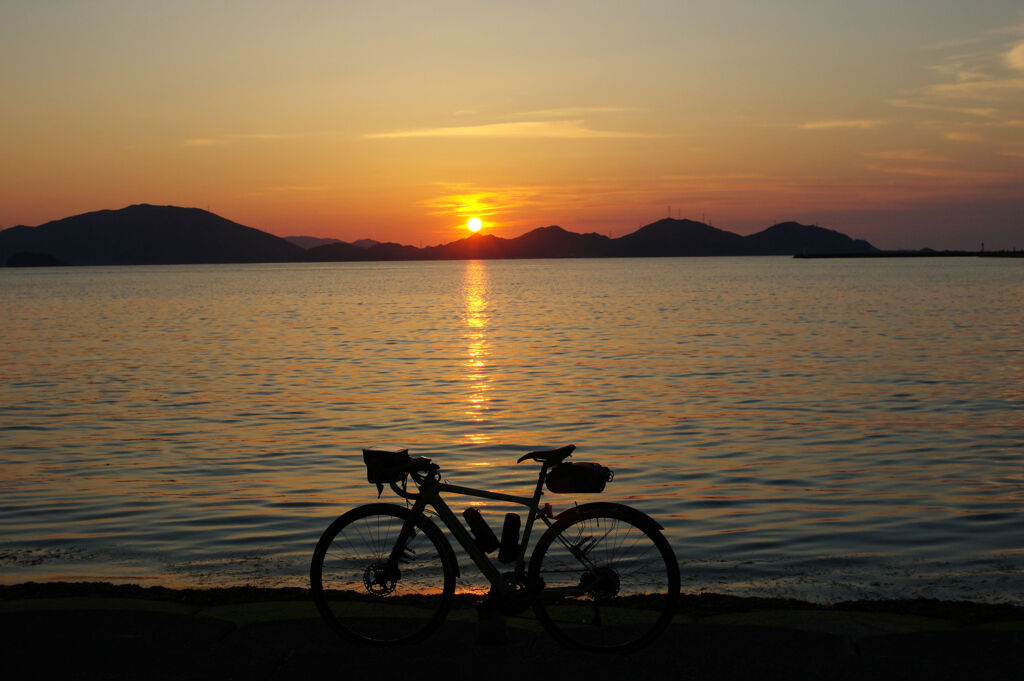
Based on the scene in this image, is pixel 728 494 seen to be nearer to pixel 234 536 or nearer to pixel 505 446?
pixel 505 446

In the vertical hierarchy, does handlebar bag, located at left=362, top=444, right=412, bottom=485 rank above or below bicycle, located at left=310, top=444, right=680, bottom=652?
above

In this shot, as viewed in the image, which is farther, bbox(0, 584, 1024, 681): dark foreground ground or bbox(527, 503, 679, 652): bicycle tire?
bbox(527, 503, 679, 652): bicycle tire

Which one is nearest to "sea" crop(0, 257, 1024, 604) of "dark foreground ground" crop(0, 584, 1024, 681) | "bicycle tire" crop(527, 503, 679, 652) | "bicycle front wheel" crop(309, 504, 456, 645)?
"dark foreground ground" crop(0, 584, 1024, 681)

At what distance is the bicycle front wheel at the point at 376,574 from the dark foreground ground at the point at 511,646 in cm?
15

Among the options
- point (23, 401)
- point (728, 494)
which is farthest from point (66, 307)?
point (728, 494)

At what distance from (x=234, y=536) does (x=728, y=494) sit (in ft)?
21.0

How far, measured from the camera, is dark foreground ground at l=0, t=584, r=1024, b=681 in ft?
20.3

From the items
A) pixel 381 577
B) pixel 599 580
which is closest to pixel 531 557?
pixel 599 580

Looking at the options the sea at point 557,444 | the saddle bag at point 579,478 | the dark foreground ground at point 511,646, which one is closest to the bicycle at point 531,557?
the saddle bag at point 579,478

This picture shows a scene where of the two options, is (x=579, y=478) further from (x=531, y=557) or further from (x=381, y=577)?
(x=381, y=577)

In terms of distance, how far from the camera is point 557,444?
1842 cm

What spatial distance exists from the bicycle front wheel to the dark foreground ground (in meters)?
0.15

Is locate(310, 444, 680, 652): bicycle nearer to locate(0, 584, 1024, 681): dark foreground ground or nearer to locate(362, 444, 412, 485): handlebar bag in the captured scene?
locate(362, 444, 412, 485): handlebar bag

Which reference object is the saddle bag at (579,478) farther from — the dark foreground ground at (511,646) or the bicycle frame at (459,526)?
the dark foreground ground at (511,646)
